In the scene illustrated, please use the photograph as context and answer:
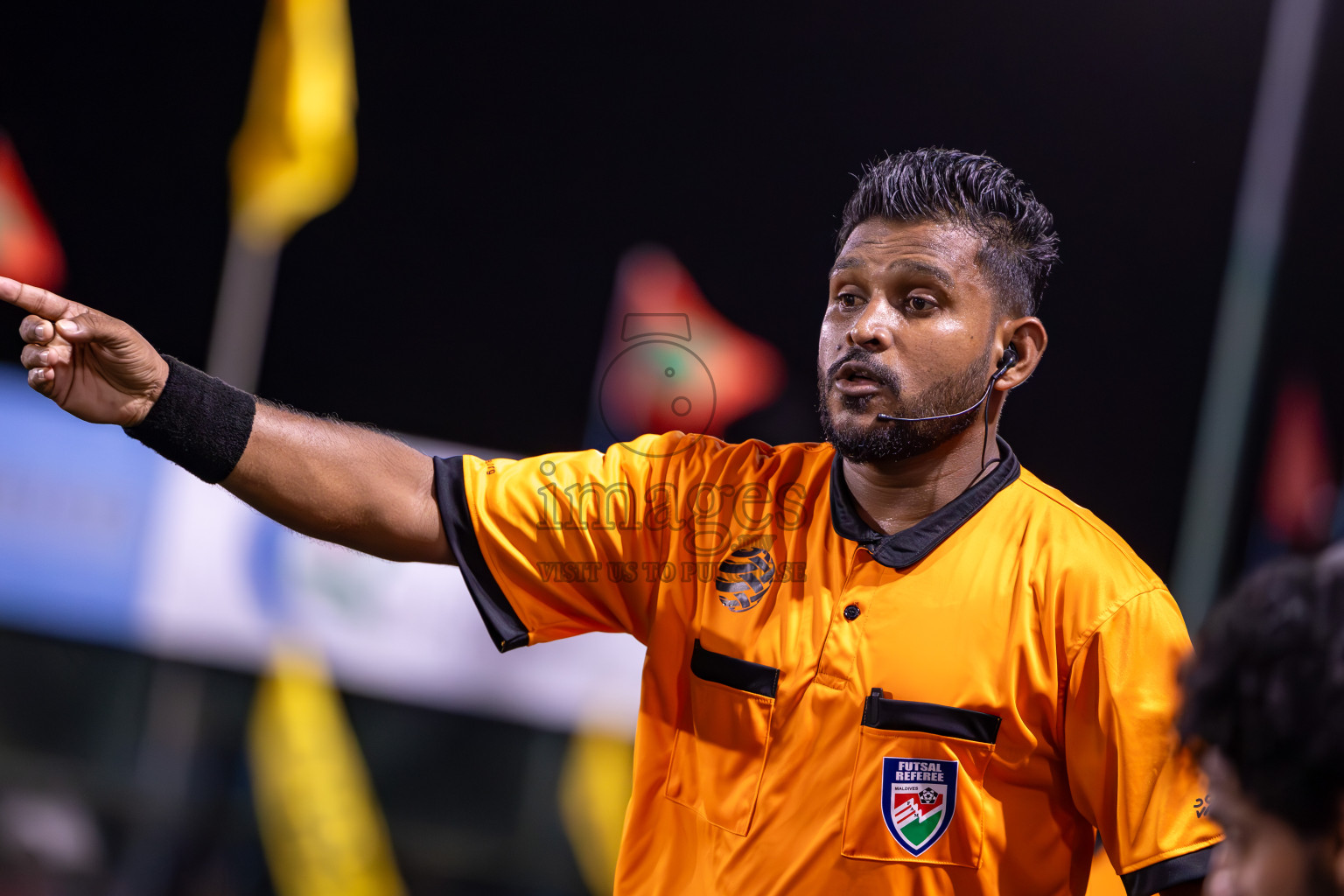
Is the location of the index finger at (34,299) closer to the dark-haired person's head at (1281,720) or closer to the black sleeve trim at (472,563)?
the black sleeve trim at (472,563)

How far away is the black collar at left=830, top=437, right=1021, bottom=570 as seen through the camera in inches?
48.7

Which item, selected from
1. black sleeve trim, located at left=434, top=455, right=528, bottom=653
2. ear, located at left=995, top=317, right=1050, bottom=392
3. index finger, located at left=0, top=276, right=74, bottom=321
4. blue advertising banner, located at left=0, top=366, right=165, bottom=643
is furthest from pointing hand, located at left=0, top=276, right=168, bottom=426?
blue advertising banner, located at left=0, top=366, right=165, bottom=643

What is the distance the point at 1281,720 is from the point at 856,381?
76 centimetres

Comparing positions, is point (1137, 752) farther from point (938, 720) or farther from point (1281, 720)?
point (1281, 720)

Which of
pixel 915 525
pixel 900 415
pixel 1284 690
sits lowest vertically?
pixel 1284 690

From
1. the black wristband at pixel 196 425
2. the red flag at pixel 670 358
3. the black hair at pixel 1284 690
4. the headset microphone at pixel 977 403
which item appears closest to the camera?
the black hair at pixel 1284 690

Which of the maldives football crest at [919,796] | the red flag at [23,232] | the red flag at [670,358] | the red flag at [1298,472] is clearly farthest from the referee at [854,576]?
the red flag at [23,232]

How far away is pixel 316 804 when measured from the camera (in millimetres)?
2283

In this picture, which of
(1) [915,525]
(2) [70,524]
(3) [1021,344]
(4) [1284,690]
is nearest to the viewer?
(4) [1284,690]

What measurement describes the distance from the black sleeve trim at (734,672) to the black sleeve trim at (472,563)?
213mm

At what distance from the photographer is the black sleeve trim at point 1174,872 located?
1039 mm

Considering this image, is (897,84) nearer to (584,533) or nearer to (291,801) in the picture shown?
(584,533)

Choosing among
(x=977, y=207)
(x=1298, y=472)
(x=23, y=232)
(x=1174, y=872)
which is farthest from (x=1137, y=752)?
(x=23, y=232)

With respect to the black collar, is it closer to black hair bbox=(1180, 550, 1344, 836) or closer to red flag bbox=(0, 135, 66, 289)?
black hair bbox=(1180, 550, 1344, 836)
